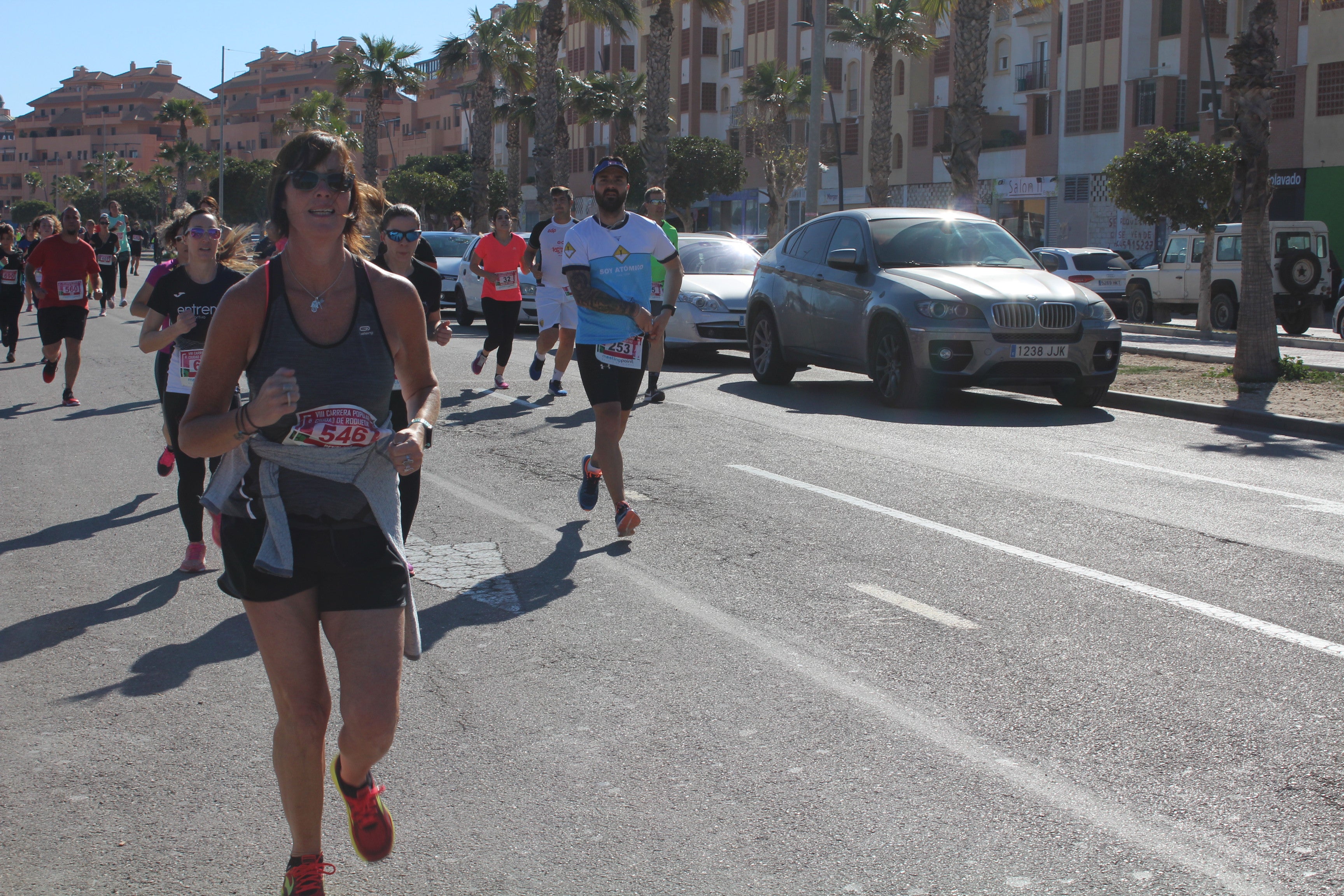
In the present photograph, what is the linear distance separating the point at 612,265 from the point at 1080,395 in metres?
7.34

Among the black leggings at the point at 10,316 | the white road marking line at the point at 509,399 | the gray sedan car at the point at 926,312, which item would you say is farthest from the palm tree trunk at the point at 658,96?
the white road marking line at the point at 509,399

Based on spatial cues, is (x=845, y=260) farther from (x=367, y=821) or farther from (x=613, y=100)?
(x=613, y=100)

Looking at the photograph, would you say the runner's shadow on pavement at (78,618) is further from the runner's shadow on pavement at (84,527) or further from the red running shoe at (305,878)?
the red running shoe at (305,878)

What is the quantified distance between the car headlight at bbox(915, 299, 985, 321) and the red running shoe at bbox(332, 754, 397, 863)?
993cm

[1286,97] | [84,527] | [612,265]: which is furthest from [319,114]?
[612,265]

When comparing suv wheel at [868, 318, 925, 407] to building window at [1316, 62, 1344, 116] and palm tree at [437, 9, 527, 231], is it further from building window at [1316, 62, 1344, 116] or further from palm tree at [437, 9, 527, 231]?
palm tree at [437, 9, 527, 231]

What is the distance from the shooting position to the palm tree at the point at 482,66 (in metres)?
51.3

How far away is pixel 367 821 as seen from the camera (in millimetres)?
3115

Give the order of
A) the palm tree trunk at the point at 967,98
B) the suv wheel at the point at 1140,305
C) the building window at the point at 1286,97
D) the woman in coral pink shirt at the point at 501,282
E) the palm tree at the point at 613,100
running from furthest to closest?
the palm tree at the point at 613,100
the building window at the point at 1286,97
the suv wheel at the point at 1140,305
the palm tree trunk at the point at 967,98
the woman in coral pink shirt at the point at 501,282

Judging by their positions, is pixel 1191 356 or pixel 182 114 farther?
pixel 182 114

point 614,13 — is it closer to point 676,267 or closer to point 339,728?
point 676,267

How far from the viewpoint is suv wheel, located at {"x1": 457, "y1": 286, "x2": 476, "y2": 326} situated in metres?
24.3

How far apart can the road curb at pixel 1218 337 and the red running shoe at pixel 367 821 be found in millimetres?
19184

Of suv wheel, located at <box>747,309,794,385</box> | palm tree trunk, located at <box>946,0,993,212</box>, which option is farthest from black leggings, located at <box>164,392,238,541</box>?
palm tree trunk, located at <box>946,0,993,212</box>
